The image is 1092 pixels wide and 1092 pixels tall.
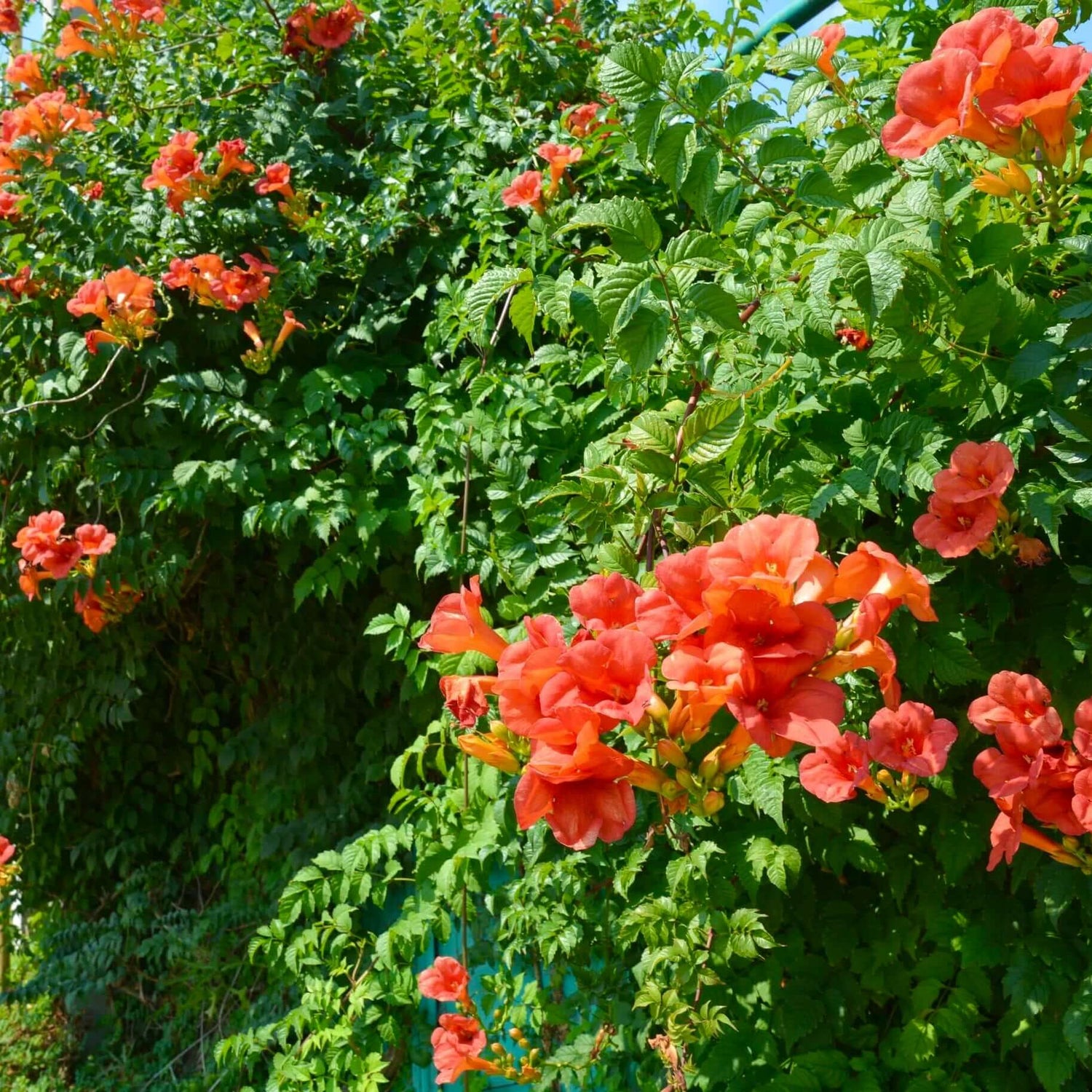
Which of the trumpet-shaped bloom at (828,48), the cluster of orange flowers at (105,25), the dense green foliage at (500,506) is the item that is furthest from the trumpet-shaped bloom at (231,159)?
the trumpet-shaped bloom at (828,48)

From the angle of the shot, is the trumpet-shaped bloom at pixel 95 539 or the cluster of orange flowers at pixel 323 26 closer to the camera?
the trumpet-shaped bloom at pixel 95 539

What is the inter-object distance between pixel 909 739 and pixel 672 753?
0.41 meters

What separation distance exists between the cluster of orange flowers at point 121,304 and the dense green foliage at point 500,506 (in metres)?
0.15

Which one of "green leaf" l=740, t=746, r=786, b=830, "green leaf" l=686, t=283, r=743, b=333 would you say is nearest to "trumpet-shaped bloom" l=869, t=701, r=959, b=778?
"green leaf" l=740, t=746, r=786, b=830

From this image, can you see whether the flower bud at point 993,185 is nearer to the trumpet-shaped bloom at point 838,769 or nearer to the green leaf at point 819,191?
the green leaf at point 819,191

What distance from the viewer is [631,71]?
1593mm

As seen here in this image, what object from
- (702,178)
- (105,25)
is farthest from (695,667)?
(105,25)

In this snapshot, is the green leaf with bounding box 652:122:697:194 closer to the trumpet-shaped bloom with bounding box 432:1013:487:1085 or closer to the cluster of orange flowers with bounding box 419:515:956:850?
the cluster of orange flowers with bounding box 419:515:956:850

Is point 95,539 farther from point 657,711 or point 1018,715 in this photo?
point 1018,715

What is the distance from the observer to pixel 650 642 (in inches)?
47.2

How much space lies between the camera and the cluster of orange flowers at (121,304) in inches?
119

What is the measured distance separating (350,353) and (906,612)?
6.67ft

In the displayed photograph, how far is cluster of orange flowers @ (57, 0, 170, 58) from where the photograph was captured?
3660 mm

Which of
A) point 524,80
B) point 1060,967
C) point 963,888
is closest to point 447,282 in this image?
point 524,80
